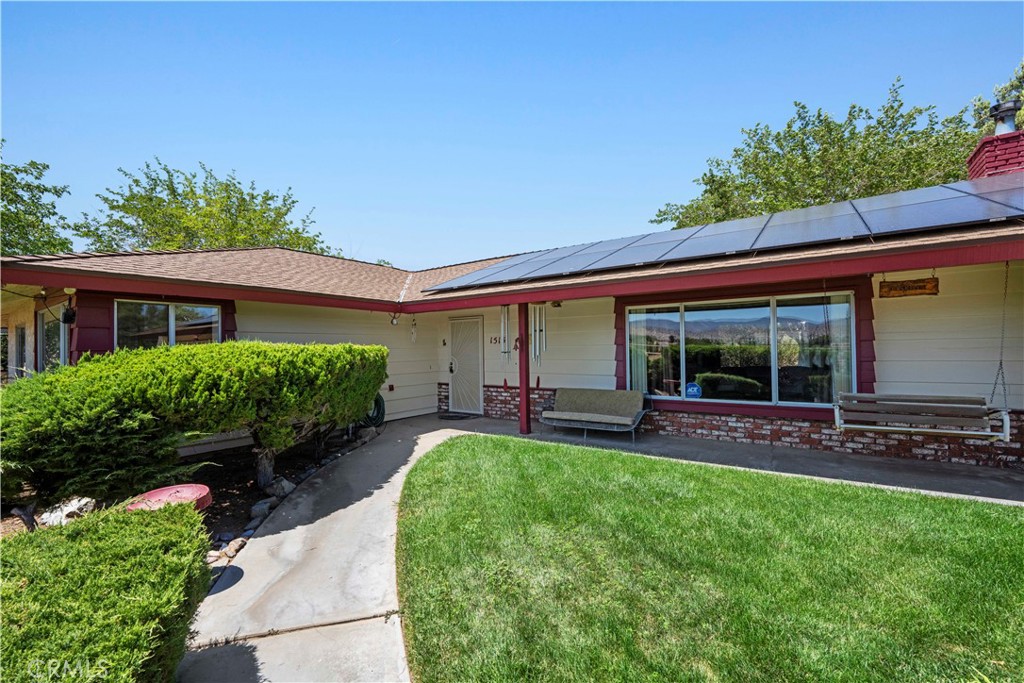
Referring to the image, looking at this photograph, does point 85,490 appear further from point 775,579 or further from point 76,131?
point 76,131

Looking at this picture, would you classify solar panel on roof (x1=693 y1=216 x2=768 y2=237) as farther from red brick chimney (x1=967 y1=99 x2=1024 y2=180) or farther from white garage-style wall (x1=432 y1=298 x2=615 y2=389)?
red brick chimney (x1=967 y1=99 x2=1024 y2=180)

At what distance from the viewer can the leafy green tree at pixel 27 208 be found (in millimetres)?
16734

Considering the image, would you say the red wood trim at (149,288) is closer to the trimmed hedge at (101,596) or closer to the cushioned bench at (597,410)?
the trimmed hedge at (101,596)

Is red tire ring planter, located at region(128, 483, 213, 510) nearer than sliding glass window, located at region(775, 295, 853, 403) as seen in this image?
Yes

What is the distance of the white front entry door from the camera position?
33.4 ft

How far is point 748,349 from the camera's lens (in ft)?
22.4

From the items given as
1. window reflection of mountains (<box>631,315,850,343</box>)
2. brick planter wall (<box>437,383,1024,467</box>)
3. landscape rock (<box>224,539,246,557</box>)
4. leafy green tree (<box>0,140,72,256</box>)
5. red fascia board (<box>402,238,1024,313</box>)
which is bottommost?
landscape rock (<box>224,539,246,557</box>)

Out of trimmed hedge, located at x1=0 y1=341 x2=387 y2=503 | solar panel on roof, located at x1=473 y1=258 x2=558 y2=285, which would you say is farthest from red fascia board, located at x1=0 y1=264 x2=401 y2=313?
solar panel on roof, located at x1=473 y1=258 x2=558 y2=285

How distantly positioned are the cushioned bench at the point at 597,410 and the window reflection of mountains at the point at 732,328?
120cm

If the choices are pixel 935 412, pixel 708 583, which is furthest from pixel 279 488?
pixel 935 412

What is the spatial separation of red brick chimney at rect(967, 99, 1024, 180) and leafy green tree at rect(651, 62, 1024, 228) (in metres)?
10.6

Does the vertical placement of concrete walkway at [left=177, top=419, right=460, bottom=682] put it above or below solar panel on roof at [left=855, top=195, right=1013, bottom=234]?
below

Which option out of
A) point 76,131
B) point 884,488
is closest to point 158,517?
point 884,488

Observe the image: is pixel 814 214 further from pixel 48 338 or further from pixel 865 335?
pixel 48 338
